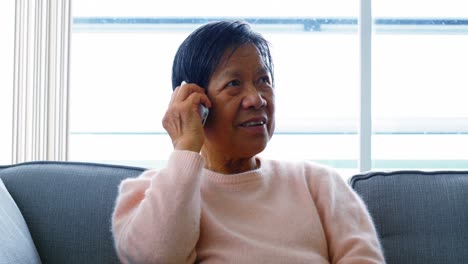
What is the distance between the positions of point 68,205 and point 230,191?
0.42 metres

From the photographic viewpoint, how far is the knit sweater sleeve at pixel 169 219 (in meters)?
1.36

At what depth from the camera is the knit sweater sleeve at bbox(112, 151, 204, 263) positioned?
4.46 feet

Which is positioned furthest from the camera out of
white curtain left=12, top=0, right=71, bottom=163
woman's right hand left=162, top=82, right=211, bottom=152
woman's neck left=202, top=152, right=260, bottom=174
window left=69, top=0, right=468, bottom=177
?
window left=69, top=0, right=468, bottom=177

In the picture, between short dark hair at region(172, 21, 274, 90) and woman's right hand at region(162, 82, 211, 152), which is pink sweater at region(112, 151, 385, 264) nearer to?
woman's right hand at region(162, 82, 211, 152)

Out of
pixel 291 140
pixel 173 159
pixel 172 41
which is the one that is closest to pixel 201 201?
pixel 173 159

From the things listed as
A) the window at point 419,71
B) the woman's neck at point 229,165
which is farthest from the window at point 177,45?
the woman's neck at point 229,165

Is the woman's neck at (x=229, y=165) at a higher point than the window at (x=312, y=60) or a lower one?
lower

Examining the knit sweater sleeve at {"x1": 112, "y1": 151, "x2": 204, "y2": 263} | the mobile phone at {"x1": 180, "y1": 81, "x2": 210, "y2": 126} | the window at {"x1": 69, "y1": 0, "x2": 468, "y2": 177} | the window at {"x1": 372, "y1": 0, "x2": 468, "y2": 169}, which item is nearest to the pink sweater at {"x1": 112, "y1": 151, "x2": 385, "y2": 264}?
the knit sweater sleeve at {"x1": 112, "y1": 151, "x2": 204, "y2": 263}

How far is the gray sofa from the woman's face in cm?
35

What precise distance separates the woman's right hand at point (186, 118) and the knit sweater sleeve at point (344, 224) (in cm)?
29

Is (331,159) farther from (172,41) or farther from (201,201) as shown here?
(201,201)

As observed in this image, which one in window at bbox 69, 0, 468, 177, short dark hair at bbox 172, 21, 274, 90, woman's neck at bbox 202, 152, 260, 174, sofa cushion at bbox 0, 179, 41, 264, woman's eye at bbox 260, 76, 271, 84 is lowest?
sofa cushion at bbox 0, 179, 41, 264

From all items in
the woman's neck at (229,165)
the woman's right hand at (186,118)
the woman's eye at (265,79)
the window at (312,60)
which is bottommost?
the woman's neck at (229,165)

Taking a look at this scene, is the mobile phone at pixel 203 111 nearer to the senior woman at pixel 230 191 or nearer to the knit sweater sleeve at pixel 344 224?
the senior woman at pixel 230 191
